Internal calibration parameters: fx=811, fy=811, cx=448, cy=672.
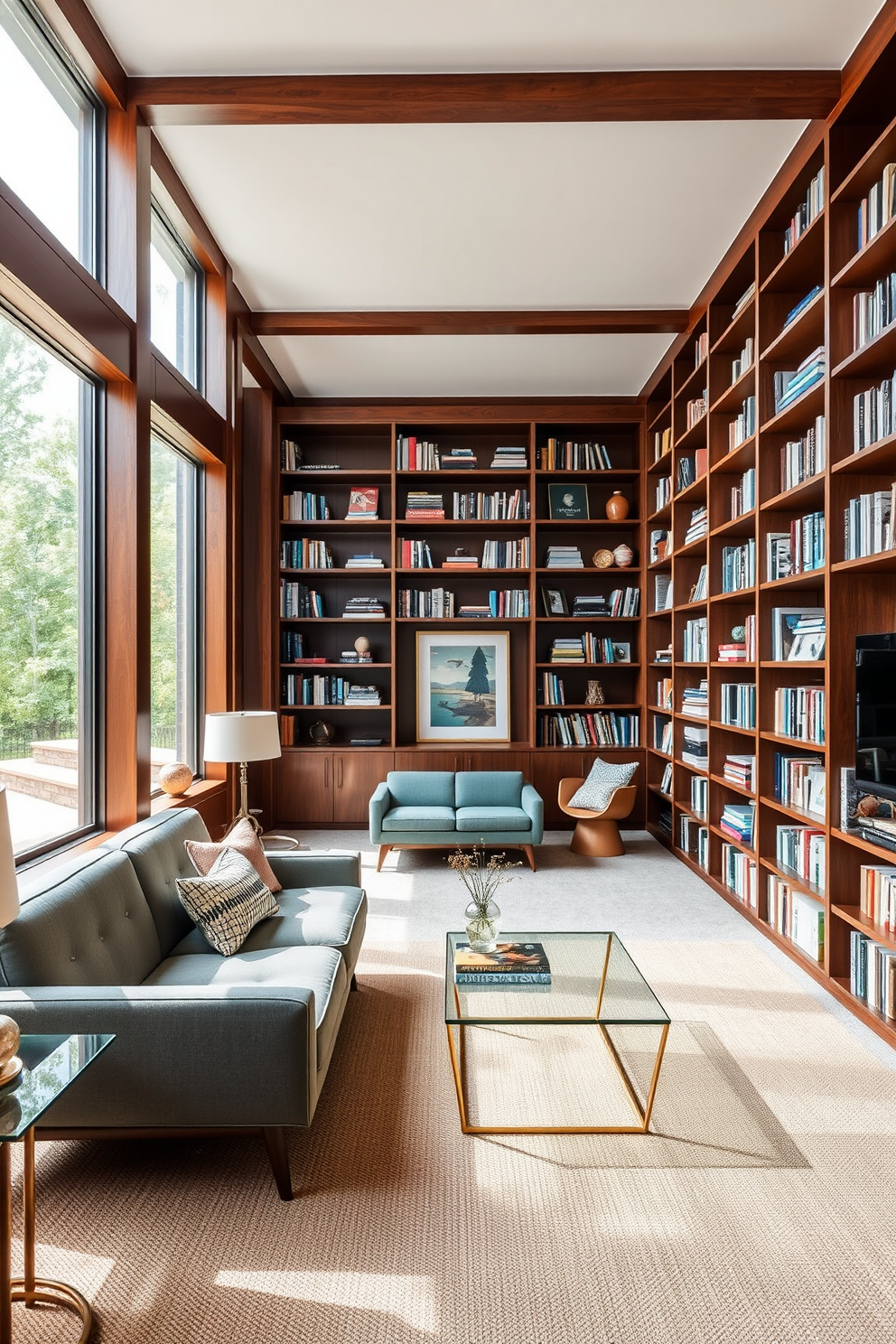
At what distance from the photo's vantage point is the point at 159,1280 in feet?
5.65

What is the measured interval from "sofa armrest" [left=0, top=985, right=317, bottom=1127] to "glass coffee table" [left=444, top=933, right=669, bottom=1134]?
530mm

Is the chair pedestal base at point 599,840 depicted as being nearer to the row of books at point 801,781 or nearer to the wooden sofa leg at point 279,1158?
the row of books at point 801,781

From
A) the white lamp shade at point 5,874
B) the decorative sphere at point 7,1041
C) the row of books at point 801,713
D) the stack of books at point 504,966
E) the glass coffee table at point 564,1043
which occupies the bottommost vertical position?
the glass coffee table at point 564,1043

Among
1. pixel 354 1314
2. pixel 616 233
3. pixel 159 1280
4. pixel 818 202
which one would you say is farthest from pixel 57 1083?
pixel 616 233

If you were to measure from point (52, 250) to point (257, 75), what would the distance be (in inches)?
46.0

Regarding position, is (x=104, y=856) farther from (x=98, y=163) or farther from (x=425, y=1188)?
(x=98, y=163)

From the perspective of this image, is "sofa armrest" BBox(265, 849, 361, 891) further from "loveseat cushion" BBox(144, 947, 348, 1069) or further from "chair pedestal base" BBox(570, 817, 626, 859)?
"chair pedestal base" BBox(570, 817, 626, 859)

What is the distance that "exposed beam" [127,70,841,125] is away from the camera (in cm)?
305

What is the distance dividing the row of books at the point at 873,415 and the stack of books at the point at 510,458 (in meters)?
3.50

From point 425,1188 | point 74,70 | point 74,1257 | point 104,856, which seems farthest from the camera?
point 74,70

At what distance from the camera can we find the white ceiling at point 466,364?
539 centimetres

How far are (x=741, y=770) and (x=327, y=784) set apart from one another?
3.16m

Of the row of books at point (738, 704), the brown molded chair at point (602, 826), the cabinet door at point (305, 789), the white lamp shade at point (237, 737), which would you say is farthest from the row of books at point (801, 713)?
the cabinet door at point (305, 789)

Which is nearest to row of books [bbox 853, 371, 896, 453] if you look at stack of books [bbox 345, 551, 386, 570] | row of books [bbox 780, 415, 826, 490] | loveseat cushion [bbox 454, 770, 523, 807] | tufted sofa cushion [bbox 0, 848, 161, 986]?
row of books [bbox 780, 415, 826, 490]
